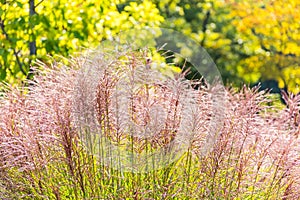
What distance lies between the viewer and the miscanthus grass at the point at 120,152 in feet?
11.7

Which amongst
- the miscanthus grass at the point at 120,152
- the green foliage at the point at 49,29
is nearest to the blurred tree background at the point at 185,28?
the green foliage at the point at 49,29

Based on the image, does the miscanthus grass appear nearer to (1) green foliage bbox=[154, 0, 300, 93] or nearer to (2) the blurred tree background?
(2) the blurred tree background

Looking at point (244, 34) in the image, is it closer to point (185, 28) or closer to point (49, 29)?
point (185, 28)

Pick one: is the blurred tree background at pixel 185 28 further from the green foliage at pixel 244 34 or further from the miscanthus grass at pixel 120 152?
the miscanthus grass at pixel 120 152

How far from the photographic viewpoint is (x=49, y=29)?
590 centimetres

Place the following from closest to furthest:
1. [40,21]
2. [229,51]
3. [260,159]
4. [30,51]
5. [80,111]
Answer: [80,111] → [260,159] → [40,21] → [30,51] → [229,51]

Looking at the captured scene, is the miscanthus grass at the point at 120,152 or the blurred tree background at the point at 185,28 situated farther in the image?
the blurred tree background at the point at 185,28

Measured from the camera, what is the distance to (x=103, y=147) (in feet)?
12.0

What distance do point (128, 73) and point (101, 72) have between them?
0.17 m

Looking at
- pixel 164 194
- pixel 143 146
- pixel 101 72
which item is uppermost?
pixel 101 72

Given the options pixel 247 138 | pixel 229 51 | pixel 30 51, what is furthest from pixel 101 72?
pixel 229 51

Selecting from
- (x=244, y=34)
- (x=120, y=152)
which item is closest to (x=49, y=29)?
(x=120, y=152)

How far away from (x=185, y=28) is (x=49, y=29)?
22.6 ft

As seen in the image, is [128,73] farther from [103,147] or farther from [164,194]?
[164,194]
